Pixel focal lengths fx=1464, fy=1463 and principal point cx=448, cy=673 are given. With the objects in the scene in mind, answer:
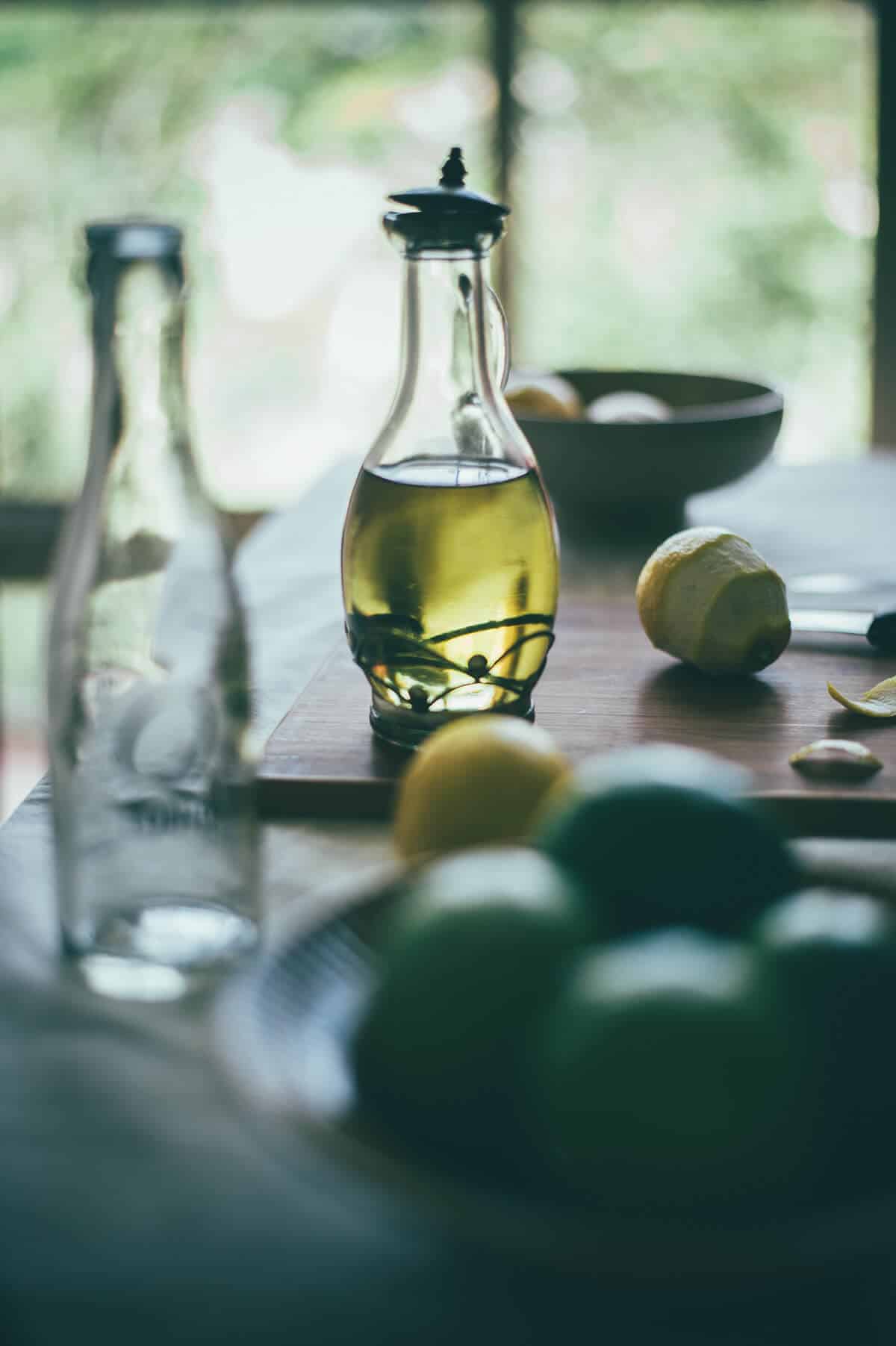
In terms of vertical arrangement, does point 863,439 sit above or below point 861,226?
below

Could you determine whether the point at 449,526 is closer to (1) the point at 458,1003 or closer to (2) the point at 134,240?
(2) the point at 134,240

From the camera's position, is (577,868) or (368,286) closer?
(577,868)

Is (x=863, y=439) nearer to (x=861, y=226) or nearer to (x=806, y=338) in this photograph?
(x=806, y=338)

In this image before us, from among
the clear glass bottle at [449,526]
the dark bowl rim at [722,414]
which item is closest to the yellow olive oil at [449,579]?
the clear glass bottle at [449,526]

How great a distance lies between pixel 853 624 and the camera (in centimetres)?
104

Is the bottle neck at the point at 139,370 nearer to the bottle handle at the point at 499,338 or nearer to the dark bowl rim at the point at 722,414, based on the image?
the bottle handle at the point at 499,338

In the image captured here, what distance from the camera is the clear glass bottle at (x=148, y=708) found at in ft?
1.96

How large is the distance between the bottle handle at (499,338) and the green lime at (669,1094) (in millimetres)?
483

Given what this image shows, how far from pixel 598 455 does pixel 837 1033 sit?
0.91 metres

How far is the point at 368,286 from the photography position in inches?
127

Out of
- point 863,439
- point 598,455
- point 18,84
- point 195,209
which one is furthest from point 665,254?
point 598,455

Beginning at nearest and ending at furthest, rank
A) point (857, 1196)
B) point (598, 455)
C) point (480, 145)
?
point (857, 1196) < point (598, 455) < point (480, 145)

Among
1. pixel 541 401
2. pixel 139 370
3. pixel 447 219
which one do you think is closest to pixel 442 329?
pixel 447 219

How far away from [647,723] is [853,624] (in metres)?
0.24
